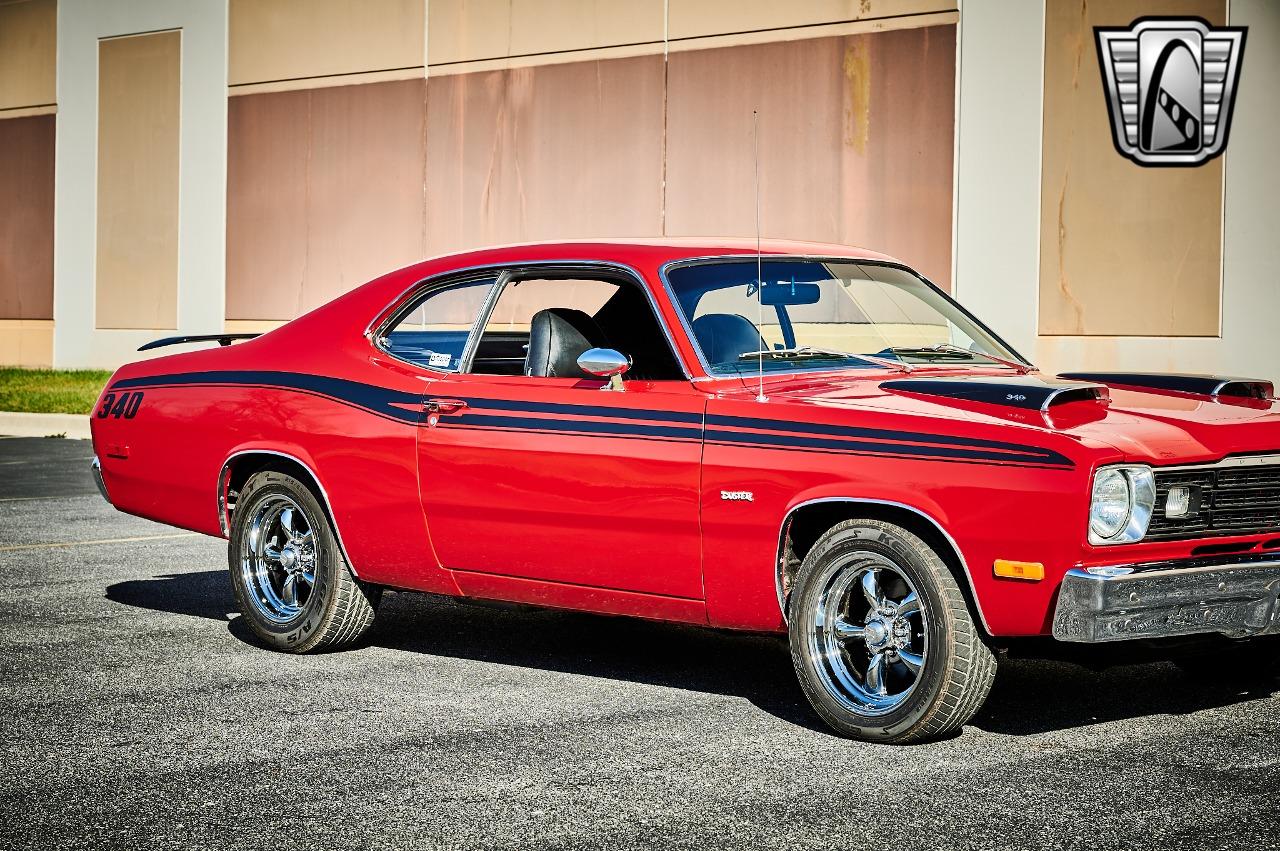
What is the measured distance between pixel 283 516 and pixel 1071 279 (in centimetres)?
1353

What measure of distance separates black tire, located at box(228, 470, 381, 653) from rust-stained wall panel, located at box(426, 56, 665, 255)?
15442 millimetres

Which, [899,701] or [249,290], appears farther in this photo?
[249,290]

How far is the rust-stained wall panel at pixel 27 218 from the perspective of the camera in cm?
3003

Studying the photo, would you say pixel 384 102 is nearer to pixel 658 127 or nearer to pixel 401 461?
pixel 658 127

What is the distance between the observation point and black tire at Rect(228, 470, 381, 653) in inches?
266

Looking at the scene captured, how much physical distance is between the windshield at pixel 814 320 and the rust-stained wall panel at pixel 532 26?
1620cm

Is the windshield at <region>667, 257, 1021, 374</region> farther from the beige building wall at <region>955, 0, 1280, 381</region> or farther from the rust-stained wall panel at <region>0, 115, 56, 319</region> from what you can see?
the rust-stained wall panel at <region>0, 115, 56, 319</region>

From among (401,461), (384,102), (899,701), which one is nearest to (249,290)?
(384,102)

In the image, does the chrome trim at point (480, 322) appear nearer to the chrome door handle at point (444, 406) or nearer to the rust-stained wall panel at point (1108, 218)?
the chrome door handle at point (444, 406)

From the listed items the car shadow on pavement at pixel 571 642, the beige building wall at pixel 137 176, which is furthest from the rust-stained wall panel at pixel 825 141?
the car shadow on pavement at pixel 571 642

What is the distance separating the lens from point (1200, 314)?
704 inches

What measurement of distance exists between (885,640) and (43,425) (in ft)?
54.7

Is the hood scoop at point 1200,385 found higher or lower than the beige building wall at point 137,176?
lower

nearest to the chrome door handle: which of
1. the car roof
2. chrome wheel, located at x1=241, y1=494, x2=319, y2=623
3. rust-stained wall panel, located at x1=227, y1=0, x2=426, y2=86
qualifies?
the car roof
